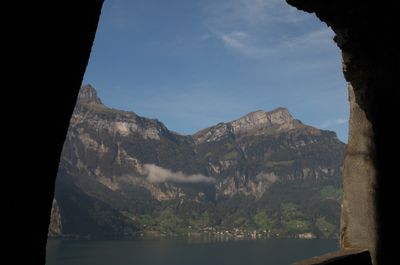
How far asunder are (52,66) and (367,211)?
274 inches

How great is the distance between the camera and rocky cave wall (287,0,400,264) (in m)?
7.55

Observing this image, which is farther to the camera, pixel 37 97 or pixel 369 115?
pixel 369 115

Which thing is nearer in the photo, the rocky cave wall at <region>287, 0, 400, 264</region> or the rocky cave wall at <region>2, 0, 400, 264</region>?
the rocky cave wall at <region>2, 0, 400, 264</region>

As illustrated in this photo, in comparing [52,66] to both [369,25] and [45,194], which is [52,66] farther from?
→ [369,25]

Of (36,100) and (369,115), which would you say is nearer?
(36,100)

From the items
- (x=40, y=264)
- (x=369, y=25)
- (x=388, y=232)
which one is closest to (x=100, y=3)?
(x=40, y=264)

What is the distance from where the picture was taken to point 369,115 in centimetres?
829

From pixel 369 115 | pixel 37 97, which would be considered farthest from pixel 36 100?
pixel 369 115

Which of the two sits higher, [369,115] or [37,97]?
[369,115]

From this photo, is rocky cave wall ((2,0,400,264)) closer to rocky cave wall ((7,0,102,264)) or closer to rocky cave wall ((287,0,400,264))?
rocky cave wall ((7,0,102,264))

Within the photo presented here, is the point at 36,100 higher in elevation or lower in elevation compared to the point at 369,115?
lower

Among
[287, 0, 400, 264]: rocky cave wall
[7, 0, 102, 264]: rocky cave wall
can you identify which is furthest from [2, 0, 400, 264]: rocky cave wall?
[287, 0, 400, 264]: rocky cave wall

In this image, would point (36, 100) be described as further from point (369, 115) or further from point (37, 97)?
point (369, 115)

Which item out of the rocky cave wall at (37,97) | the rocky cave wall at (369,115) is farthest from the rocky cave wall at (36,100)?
the rocky cave wall at (369,115)
